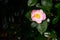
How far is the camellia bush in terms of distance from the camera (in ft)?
5.57

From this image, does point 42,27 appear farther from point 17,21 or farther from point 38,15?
point 17,21

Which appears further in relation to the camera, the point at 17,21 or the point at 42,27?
the point at 17,21

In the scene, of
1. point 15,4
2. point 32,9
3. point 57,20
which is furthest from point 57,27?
point 15,4

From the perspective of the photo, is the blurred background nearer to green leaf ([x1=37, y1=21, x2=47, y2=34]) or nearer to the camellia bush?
the camellia bush

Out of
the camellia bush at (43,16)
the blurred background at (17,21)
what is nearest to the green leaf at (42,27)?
the camellia bush at (43,16)

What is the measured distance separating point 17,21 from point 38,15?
285 millimetres

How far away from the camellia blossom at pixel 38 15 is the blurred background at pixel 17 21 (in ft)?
0.31

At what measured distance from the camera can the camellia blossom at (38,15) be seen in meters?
1.73

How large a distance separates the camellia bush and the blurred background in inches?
1.3

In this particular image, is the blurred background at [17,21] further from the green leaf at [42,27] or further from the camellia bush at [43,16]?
the green leaf at [42,27]

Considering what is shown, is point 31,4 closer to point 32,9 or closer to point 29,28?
point 32,9

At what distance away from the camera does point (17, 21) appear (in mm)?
1976

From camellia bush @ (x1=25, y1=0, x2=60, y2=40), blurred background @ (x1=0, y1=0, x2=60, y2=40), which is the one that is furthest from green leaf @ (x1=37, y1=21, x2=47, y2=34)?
blurred background @ (x1=0, y1=0, x2=60, y2=40)

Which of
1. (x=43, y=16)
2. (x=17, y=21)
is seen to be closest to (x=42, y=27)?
(x=43, y=16)
